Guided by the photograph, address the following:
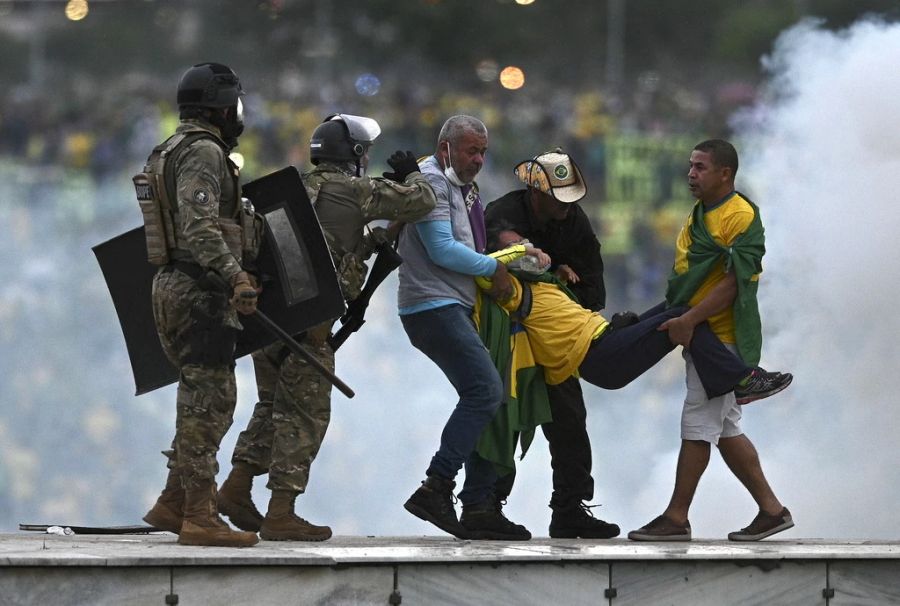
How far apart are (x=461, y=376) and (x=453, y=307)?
270 mm

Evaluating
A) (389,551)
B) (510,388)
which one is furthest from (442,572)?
(510,388)

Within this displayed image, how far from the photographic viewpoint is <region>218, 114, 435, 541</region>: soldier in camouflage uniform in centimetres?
714

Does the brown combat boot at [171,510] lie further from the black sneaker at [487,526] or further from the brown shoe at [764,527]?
the brown shoe at [764,527]

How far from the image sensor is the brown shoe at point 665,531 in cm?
766

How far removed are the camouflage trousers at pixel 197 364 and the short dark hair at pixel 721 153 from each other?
6.73ft

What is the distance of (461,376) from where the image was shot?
7.44m

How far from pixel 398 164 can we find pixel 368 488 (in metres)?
6.98

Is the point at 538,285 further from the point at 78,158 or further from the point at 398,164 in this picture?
the point at 78,158

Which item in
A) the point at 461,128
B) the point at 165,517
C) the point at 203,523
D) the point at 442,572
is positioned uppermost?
the point at 461,128

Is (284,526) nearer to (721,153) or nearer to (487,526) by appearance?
(487,526)

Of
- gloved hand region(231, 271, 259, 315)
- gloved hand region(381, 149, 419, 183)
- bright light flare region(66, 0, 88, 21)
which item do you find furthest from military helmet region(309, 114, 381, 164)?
bright light flare region(66, 0, 88, 21)

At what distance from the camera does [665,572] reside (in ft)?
22.8

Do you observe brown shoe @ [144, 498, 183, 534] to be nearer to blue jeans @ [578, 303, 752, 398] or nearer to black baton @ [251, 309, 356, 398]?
black baton @ [251, 309, 356, 398]

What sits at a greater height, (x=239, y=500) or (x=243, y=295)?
(x=243, y=295)
